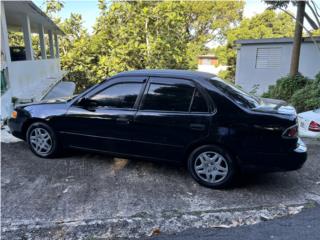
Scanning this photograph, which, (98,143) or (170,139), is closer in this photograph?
(170,139)

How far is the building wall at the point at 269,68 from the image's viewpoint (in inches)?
553

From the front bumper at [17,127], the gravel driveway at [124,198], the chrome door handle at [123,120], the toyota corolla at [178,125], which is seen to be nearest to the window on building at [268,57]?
the gravel driveway at [124,198]

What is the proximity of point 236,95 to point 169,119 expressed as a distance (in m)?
0.98

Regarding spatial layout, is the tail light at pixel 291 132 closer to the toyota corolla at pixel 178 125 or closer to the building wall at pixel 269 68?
the toyota corolla at pixel 178 125

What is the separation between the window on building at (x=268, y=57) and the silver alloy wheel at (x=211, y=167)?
43.8 feet

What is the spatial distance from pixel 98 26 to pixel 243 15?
21373 mm

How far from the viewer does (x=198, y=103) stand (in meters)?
3.95

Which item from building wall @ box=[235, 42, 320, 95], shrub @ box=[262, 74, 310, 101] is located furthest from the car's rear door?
building wall @ box=[235, 42, 320, 95]

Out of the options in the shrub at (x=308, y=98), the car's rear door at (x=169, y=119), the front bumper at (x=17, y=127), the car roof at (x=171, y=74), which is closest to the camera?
the car's rear door at (x=169, y=119)

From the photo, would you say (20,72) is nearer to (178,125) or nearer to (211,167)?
(178,125)

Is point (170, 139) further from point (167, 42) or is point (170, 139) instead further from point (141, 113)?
point (167, 42)

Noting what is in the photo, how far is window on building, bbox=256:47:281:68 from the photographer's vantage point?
15609mm

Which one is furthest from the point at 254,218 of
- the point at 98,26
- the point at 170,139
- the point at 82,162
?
the point at 98,26

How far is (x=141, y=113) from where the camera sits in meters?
4.19
